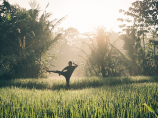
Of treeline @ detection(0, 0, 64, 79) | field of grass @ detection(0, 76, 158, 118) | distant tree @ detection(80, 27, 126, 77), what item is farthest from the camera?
distant tree @ detection(80, 27, 126, 77)

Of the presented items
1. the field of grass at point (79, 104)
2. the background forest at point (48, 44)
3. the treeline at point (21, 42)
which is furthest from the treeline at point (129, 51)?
the field of grass at point (79, 104)

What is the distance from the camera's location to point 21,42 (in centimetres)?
1029

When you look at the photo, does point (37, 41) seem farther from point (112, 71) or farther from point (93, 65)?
point (112, 71)

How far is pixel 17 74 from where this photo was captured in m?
10.1

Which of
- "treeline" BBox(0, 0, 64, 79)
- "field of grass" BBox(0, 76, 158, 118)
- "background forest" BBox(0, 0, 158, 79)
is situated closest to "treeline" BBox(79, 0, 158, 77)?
"background forest" BBox(0, 0, 158, 79)

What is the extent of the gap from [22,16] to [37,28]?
1415 mm

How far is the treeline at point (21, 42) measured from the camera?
9.73 meters

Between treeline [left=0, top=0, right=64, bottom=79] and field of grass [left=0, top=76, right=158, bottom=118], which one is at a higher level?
treeline [left=0, top=0, right=64, bottom=79]

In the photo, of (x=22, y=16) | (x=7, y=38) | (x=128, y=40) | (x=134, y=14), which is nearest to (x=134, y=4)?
(x=134, y=14)

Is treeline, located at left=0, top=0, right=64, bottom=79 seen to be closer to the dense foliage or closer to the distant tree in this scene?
the distant tree

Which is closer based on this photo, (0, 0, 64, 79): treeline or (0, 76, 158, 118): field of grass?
(0, 76, 158, 118): field of grass

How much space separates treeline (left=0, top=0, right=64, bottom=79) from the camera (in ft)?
31.9

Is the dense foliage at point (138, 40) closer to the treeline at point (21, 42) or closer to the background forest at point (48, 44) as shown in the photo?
the background forest at point (48, 44)

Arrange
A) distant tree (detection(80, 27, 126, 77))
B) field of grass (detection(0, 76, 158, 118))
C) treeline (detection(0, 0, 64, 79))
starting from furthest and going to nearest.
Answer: distant tree (detection(80, 27, 126, 77)) → treeline (detection(0, 0, 64, 79)) → field of grass (detection(0, 76, 158, 118))
